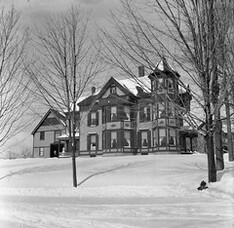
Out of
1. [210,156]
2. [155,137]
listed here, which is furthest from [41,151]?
[210,156]

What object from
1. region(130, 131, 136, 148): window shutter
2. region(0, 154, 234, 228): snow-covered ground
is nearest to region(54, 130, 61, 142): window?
region(130, 131, 136, 148): window shutter

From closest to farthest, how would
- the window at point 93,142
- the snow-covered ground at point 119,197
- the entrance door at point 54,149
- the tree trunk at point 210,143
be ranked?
the snow-covered ground at point 119,197, the tree trunk at point 210,143, the window at point 93,142, the entrance door at point 54,149

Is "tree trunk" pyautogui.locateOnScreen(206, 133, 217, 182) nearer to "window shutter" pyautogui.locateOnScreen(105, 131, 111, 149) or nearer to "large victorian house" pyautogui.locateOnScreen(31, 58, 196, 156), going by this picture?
"large victorian house" pyautogui.locateOnScreen(31, 58, 196, 156)

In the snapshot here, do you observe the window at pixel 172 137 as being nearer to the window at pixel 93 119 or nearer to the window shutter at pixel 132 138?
the window shutter at pixel 132 138

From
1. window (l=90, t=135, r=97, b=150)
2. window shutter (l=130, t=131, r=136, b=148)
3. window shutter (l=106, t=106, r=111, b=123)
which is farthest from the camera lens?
window (l=90, t=135, r=97, b=150)

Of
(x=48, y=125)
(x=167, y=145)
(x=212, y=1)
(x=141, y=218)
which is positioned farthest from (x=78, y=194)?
(x=48, y=125)

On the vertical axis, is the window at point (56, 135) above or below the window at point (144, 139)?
above

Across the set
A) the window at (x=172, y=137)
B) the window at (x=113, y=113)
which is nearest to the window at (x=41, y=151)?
the window at (x=113, y=113)

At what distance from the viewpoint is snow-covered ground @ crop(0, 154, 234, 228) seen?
6875 mm

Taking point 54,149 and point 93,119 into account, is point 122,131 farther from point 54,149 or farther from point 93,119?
point 54,149

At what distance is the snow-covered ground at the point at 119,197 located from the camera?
6875mm

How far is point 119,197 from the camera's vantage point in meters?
11.1

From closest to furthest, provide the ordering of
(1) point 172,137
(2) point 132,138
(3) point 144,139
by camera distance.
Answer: (1) point 172,137 < (3) point 144,139 < (2) point 132,138

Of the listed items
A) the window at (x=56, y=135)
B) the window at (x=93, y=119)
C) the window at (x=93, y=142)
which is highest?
the window at (x=93, y=119)
